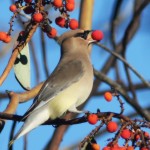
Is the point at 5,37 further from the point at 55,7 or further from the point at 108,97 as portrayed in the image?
the point at 108,97

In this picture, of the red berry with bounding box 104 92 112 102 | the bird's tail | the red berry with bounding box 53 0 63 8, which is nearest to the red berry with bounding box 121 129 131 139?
the red berry with bounding box 104 92 112 102

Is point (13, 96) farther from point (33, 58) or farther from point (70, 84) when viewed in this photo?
point (33, 58)

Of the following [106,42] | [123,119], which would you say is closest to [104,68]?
[106,42]

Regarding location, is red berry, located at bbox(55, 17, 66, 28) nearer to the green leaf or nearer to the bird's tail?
the green leaf

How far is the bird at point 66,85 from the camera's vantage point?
3.17m

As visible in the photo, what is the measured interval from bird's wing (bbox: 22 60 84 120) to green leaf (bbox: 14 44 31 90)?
116 millimetres

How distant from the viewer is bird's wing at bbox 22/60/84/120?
3.30 metres

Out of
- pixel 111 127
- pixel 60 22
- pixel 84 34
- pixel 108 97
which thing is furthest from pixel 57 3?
pixel 84 34

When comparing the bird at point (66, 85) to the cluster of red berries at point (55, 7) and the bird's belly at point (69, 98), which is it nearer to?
the bird's belly at point (69, 98)

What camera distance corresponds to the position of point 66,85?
11.9 feet

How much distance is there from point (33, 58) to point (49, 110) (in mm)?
949

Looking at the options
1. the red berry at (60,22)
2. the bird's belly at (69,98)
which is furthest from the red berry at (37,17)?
the bird's belly at (69,98)

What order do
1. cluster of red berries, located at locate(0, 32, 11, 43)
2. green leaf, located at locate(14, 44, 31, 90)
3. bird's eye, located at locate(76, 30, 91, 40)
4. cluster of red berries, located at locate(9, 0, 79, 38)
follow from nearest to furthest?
cluster of red berries, located at locate(9, 0, 79, 38), cluster of red berries, located at locate(0, 32, 11, 43), green leaf, located at locate(14, 44, 31, 90), bird's eye, located at locate(76, 30, 91, 40)

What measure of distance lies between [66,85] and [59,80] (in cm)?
8
